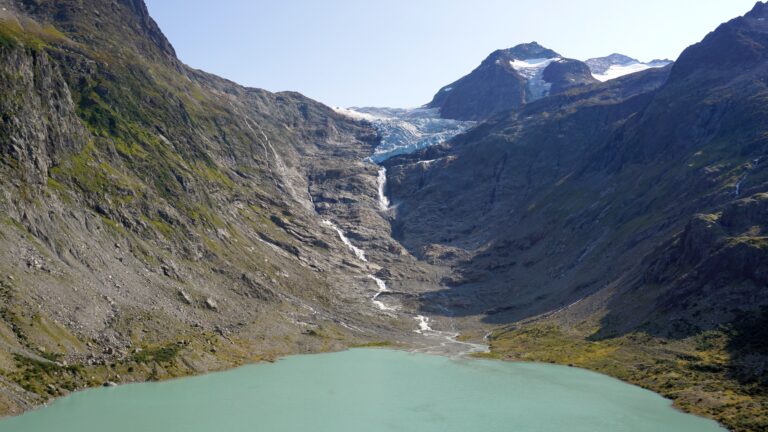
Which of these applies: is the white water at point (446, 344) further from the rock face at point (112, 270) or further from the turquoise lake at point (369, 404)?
the turquoise lake at point (369, 404)

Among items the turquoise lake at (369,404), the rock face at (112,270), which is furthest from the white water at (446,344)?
the turquoise lake at (369,404)

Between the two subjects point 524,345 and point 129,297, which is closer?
point 129,297

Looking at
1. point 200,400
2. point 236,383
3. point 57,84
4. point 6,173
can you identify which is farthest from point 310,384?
point 57,84

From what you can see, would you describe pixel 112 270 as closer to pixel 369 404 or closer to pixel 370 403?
pixel 370 403

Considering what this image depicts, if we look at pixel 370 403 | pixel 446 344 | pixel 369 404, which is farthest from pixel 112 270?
pixel 446 344

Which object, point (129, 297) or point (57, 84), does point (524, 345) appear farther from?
point (57, 84)

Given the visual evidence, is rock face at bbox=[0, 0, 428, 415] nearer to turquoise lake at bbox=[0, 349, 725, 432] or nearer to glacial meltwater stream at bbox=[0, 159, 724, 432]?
glacial meltwater stream at bbox=[0, 159, 724, 432]

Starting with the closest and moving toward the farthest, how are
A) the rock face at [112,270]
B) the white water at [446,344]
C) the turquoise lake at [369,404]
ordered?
the turquoise lake at [369,404], the rock face at [112,270], the white water at [446,344]

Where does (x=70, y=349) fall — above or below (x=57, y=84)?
below
